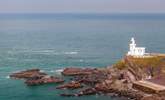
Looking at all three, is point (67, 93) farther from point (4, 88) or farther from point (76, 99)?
point (4, 88)

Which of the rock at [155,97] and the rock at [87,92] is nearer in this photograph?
the rock at [155,97]

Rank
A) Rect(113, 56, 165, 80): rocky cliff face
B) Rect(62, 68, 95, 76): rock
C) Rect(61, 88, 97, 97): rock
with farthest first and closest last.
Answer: Rect(62, 68, 95, 76): rock < Rect(113, 56, 165, 80): rocky cliff face < Rect(61, 88, 97, 97): rock

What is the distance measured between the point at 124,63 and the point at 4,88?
30.8 m

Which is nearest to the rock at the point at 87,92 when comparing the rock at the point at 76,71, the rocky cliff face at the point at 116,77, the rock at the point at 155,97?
the rocky cliff face at the point at 116,77

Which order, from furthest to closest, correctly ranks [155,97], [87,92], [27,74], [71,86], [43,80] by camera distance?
[27,74], [43,80], [71,86], [87,92], [155,97]

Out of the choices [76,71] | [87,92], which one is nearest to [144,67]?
[87,92]

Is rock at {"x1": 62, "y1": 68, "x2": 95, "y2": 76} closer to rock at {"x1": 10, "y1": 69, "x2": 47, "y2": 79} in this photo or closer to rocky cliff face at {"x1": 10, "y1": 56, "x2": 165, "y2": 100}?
rocky cliff face at {"x1": 10, "y1": 56, "x2": 165, "y2": 100}

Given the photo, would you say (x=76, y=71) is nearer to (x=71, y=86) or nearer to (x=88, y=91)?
(x=71, y=86)

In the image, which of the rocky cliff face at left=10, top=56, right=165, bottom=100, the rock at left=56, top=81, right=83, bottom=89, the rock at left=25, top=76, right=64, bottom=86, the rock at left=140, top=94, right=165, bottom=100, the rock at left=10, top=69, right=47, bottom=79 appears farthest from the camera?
the rock at left=10, top=69, right=47, bottom=79

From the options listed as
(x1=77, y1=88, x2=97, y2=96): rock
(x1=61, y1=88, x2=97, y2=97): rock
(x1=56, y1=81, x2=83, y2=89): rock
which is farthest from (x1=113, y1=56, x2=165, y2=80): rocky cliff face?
(x1=56, y1=81, x2=83, y2=89): rock

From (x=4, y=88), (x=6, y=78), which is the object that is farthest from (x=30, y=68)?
(x=4, y=88)

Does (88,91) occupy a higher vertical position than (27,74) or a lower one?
lower

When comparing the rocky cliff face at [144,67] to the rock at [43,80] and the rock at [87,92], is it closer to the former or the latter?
the rock at [87,92]

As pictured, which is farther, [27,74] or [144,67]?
[27,74]
